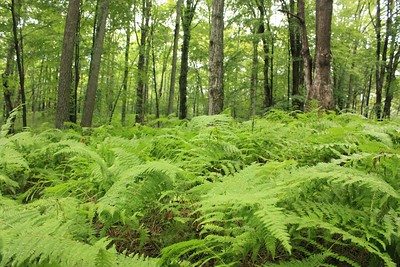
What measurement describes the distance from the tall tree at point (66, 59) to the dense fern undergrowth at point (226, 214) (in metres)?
3.86

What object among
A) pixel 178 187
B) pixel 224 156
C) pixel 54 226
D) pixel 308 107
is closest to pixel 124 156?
pixel 178 187

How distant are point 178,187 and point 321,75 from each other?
17.6 ft

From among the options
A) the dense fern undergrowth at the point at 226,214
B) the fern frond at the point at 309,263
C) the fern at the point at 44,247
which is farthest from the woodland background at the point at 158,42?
the fern frond at the point at 309,263

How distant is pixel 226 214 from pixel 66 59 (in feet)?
21.8

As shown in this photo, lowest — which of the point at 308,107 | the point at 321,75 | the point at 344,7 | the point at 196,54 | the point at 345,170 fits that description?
the point at 345,170

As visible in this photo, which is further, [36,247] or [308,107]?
[308,107]

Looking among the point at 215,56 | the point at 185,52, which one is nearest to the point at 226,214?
the point at 215,56

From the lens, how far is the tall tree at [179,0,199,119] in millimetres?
13875

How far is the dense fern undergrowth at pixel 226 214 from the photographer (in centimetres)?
141

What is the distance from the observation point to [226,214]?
6.03ft

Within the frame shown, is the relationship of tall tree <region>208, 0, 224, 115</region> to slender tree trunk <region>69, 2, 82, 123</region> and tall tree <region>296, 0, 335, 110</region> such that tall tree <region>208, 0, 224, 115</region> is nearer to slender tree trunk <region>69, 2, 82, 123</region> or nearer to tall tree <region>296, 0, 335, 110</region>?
tall tree <region>296, 0, 335, 110</region>

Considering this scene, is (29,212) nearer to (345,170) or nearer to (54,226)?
(54,226)

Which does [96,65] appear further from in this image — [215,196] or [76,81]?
[215,196]

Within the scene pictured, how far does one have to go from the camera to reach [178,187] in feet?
8.17
